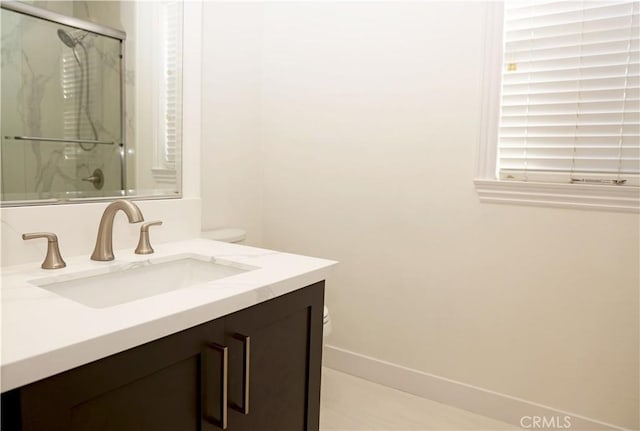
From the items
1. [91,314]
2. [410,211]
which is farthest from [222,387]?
[410,211]

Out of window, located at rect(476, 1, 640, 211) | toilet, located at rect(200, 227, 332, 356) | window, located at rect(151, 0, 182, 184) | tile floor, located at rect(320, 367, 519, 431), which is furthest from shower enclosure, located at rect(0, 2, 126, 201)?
window, located at rect(476, 1, 640, 211)

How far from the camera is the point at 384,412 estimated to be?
198 cm

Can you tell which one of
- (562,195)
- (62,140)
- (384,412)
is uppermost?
(62,140)

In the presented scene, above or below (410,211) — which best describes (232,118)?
above

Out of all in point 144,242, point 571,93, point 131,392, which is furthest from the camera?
point 571,93

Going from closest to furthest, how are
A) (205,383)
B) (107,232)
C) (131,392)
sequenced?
(131,392), (205,383), (107,232)

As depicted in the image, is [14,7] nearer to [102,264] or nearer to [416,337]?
[102,264]

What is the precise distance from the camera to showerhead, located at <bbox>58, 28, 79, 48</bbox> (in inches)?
51.9

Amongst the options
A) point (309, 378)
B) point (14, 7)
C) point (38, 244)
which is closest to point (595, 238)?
point (309, 378)

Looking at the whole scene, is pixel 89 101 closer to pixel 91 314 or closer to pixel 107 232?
pixel 107 232

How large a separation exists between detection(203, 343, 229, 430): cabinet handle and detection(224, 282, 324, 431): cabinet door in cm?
3

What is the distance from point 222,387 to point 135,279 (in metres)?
0.47

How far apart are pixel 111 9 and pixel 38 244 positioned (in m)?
0.78

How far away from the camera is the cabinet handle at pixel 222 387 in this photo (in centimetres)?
91
